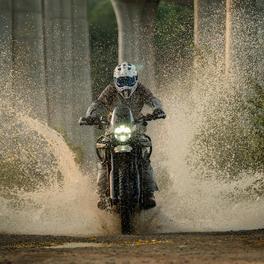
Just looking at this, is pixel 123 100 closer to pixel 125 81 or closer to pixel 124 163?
pixel 125 81

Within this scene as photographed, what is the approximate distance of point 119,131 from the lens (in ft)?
43.5

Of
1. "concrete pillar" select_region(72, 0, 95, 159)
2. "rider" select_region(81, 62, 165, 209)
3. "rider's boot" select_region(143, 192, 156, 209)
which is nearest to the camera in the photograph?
"rider's boot" select_region(143, 192, 156, 209)

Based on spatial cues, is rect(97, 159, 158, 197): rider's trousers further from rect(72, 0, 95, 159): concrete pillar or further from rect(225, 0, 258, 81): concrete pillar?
rect(72, 0, 95, 159): concrete pillar

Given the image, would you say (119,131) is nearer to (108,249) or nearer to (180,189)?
(108,249)

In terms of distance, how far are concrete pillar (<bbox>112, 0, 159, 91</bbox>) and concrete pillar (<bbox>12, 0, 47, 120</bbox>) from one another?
6911 millimetres

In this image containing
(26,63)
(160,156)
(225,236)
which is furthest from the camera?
(26,63)

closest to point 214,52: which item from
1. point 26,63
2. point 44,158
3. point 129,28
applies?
point 26,63

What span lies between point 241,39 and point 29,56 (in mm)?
6797

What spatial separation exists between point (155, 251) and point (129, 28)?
30358mm

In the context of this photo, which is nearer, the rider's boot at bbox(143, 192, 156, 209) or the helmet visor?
the rider's boot at bbox(143, 192, 156, 209)

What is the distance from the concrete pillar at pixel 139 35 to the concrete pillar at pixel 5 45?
8018 millimetres

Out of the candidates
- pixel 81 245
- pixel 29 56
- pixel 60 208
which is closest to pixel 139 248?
pixel 81 245

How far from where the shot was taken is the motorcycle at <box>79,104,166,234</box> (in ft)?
43.5

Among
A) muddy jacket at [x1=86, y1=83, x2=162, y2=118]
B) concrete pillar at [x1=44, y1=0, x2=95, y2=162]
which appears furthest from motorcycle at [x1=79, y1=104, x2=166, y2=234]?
concrete pillar at [x1=44, y1=0, x2=95, y2=162]
